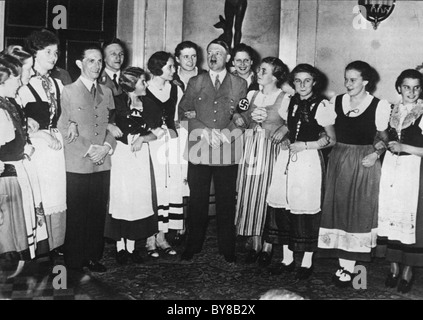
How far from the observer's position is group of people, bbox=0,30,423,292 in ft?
9.66

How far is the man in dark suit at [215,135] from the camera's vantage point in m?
3.32

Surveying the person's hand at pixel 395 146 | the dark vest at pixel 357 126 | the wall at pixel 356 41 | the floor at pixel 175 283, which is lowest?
the floor at pixel 175 283

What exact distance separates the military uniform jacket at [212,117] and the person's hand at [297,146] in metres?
0.38

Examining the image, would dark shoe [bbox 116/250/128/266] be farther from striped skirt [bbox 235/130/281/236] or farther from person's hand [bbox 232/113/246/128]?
person's hand [bbox 232/113/246/128]

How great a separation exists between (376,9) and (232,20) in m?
1.28

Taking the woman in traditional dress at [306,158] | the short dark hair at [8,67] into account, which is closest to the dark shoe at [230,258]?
the woman in traditional dress at [306,158]

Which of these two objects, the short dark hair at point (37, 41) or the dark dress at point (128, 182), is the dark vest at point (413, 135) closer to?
the dark dress at point (128, 182)

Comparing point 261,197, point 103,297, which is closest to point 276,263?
point 261,197

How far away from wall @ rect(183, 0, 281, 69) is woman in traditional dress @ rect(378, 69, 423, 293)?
6.47ft

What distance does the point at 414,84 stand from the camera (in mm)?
2939

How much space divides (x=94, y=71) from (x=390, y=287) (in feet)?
6.74

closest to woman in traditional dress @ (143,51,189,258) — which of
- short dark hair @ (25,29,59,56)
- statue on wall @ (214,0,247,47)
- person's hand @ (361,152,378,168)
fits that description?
short dark hair @ (25,29,59,56)

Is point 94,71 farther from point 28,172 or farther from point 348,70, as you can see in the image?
point 348,70
